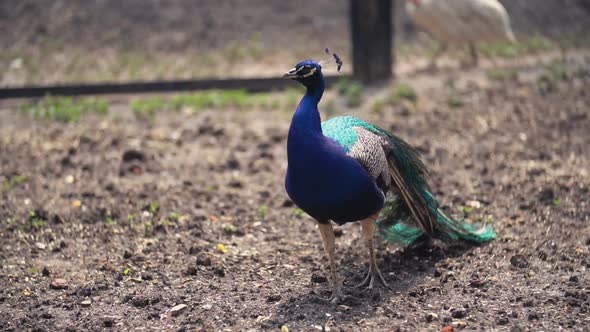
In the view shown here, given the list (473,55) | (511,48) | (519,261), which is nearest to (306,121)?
(519,261)

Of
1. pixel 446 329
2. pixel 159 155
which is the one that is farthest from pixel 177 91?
pixel 446 329

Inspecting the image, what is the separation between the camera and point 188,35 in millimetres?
10664

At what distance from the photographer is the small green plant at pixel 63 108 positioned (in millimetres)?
7738

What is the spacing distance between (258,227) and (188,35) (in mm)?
5840

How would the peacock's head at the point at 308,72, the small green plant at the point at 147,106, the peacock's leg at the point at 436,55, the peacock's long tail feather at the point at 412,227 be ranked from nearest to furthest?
the peacock's head at the point at 308,72 → the peacock's long tail feather at the point at 412,227 → the small green plant at the point at 147,106 → the peacock's leg at the point at 436,55

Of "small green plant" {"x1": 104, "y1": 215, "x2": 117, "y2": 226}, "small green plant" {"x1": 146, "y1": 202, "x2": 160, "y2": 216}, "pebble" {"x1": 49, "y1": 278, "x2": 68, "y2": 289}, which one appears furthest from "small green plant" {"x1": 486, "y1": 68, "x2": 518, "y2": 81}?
"pebble" {"x1": 49, "y1": 278, "x2": 68, "y2": 289}

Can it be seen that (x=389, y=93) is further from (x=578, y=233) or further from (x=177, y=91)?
(x=578, y=233)

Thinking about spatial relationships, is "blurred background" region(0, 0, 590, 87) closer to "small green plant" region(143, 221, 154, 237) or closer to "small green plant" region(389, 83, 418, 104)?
"small green plant" region(389, 83, 418, 104)

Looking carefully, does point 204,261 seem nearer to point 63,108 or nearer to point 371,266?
point 371,266

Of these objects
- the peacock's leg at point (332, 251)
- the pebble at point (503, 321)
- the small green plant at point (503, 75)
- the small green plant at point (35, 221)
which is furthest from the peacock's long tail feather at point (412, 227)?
the small green plant at point (503, 75)

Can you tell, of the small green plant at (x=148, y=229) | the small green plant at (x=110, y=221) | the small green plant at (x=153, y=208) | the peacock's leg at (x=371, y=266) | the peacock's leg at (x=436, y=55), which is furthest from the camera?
the peacock's leg at (x=436, y=55)

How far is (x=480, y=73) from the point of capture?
900 cm

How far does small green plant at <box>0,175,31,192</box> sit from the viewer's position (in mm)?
6008

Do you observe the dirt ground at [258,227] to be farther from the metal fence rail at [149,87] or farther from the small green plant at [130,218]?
the metal fence rail at [149,87]
